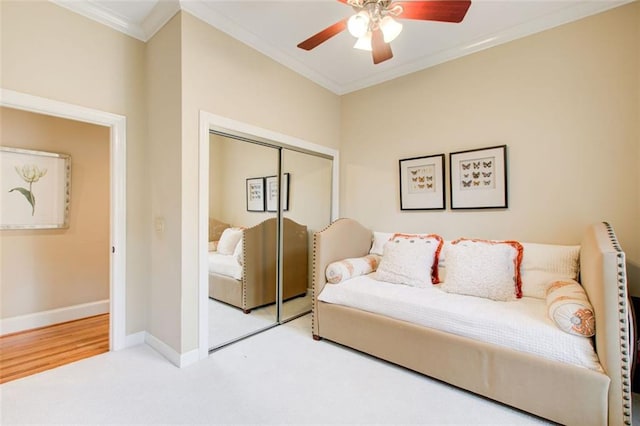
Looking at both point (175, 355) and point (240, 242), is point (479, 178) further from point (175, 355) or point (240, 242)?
point (175, 355)

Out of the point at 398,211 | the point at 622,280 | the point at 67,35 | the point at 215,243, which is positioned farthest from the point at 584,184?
the point at 67,35

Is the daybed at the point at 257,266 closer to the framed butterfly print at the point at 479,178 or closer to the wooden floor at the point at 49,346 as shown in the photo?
the wooden floor at the point at 49,346

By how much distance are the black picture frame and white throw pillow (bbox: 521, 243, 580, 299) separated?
233cm

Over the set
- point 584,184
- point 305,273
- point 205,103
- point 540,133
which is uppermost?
point 205,103

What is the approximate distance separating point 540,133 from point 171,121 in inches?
120

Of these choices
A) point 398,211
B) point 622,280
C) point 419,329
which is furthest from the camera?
point 398,211

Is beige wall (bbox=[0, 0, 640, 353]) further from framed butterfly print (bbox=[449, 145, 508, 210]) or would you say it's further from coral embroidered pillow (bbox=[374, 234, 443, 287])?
coral embroidered pillow (bbox=[374, 234, 443, 287])

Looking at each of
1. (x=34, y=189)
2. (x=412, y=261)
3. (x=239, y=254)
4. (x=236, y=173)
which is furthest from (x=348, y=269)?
(x=34, y=189)

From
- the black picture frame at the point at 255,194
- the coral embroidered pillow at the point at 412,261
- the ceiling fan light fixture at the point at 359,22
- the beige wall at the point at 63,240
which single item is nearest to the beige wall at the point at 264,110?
the coral embroidered pillow at the point at 412,261

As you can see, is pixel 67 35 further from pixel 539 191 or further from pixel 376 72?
pixel 539 191

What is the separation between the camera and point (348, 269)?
2705mm

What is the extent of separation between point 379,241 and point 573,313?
1.82 meters

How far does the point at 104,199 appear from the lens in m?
3.34

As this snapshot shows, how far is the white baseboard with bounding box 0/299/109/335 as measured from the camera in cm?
274
